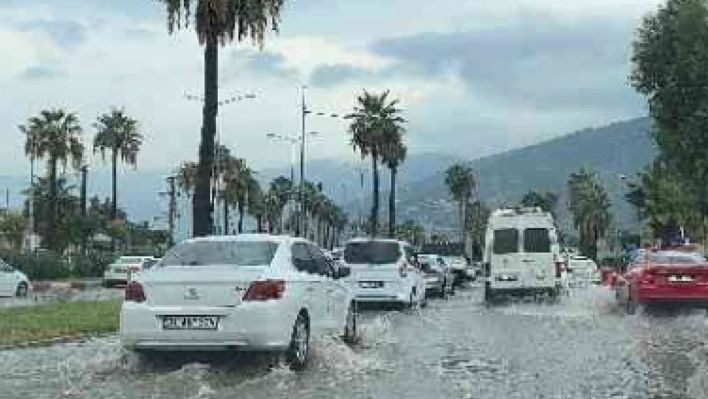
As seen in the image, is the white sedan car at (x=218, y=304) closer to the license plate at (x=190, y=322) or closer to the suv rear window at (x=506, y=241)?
the license plate at (x=190, y=322)

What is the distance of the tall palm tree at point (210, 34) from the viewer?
103 feet

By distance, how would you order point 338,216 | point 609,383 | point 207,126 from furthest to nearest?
point 338,216 → point 207,126 → point 609,383

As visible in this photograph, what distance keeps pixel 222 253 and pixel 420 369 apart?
8.64ft

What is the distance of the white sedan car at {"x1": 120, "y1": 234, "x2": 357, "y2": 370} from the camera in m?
13.7

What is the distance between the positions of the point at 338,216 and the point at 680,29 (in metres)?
149

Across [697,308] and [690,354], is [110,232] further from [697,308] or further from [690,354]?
[690,354]

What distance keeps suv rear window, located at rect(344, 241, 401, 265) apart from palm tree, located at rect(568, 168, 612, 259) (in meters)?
125

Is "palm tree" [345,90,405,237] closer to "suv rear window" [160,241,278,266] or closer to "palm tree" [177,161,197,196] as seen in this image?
"palm tree" [177,161,197,196]

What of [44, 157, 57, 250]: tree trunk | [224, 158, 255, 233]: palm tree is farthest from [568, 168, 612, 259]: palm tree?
[44, 157, 57, 250]: tree trunk

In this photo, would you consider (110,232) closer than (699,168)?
No

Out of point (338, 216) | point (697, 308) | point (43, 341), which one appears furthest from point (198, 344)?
point (338, 216)

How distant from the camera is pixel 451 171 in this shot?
15100cm

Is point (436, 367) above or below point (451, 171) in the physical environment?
below

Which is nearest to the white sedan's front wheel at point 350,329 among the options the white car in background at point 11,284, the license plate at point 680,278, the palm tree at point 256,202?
the license plate at point 680,278
